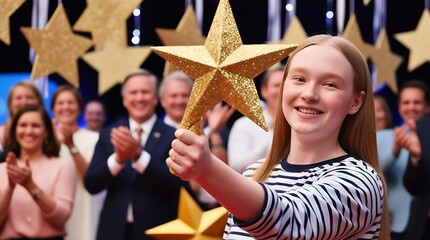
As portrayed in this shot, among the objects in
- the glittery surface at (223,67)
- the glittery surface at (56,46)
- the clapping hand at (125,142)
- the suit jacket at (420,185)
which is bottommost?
the suit jacket at (420,185)

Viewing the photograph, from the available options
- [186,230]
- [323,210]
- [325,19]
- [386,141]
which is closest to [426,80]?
[325,19]

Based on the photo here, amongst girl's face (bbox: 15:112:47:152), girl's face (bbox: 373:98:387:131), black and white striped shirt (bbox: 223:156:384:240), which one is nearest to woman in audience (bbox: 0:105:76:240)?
girl's face (bbox: 15:112:47:152)

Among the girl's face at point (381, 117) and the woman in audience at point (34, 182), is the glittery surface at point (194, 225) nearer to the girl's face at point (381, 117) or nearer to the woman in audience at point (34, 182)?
the woman in audience at point (34, 182)

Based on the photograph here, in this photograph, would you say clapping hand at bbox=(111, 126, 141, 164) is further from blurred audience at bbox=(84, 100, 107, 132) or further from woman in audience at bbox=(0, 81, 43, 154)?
blurred audience at bbox=(84, 100, 107, 132)

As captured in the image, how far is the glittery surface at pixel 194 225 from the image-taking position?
1.87 metres

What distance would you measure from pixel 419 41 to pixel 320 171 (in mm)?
3359

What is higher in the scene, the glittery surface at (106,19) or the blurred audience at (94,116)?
the glittery surface at (106,19)

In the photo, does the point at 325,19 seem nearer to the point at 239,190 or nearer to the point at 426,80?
the point at 426,80

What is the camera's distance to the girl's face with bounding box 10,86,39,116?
4.15 m

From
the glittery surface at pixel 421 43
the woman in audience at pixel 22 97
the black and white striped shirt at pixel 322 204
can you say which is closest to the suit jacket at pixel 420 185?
the glittery surface at pixel 421 43

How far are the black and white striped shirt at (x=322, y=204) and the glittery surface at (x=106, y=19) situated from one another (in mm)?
1831

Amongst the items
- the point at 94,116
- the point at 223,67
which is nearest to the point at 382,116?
the point at 94,116

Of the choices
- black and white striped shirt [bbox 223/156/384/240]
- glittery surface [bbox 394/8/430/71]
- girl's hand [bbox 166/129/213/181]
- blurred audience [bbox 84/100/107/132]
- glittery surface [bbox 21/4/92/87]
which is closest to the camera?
girl's hand [bbox 166/129/213/181]

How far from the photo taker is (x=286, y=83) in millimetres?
1676
